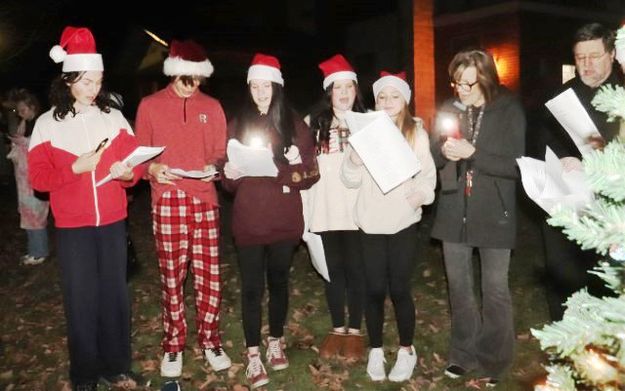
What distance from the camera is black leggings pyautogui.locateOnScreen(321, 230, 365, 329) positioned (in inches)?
172

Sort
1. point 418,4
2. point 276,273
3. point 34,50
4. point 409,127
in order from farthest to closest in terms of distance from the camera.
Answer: point 34,50 → point 418,4 → point 276,273 → point 409,127

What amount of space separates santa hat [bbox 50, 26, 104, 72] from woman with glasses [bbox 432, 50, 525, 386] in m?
2.38

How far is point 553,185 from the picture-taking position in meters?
2.26

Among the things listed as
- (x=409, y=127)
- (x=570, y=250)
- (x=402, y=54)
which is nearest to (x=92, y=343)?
(x=409, y=127)

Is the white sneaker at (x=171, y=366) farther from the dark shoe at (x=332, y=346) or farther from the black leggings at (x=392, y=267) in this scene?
the black leggings at (x=392, y=267)

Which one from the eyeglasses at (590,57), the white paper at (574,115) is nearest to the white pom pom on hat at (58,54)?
the white paper at (574,115)

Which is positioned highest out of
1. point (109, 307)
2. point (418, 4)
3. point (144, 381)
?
point (418, 4)

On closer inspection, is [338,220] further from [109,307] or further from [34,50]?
[34,50]

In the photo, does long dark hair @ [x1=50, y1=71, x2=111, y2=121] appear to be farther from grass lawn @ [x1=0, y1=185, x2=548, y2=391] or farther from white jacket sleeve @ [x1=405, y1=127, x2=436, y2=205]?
white jacket sleeve @ [x1=405, y1=127, x2=436, y2=205]

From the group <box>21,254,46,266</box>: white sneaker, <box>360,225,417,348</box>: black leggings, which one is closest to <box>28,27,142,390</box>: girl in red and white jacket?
<box>360,225,417,348</box>: black leggings

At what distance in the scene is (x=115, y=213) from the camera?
3752 millimetres

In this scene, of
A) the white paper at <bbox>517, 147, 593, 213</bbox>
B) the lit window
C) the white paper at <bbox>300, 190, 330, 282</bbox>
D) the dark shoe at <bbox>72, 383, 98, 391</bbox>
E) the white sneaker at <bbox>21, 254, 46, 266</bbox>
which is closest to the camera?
the white paper at <bbox>517, 147, 593, 213</bbox>

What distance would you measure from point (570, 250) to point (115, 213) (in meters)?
3.18

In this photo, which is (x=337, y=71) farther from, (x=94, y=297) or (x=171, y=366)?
(x=171, y=366)
